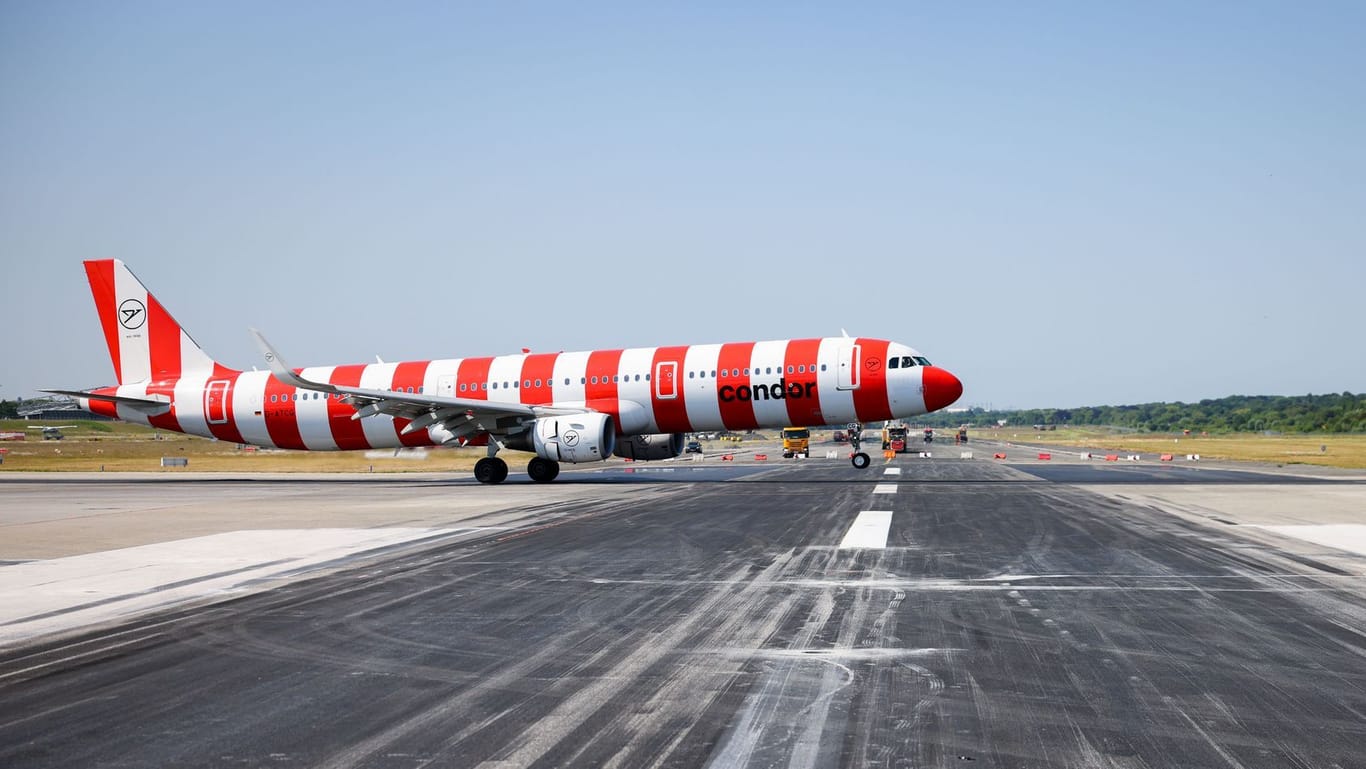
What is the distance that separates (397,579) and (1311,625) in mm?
9948

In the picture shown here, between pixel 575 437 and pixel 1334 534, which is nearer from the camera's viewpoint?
pixel 1334 534

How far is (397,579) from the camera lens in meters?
12.8

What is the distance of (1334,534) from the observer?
17.0 m

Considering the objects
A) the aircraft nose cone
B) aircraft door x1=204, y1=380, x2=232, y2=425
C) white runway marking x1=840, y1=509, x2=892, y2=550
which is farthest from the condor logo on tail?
aircraft door x1=204, y1=380, x2=232, y2=425

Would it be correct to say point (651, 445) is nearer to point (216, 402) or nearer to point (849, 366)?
point (849, 366)

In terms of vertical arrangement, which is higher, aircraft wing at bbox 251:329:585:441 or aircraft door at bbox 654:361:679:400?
aircraft door at bbox 654:361:679:400

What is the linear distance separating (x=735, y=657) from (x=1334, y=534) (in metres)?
13.7

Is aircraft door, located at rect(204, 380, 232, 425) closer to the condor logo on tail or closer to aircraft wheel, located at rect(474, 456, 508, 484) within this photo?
aircraft wheel, located at rect(474, 456, 508, 484)

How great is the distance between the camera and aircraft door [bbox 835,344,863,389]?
33094 mm

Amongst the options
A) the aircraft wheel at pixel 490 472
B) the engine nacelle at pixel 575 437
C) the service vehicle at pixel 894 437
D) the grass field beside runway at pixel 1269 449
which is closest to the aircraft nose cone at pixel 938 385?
the engine nacelle at pixel 575 437

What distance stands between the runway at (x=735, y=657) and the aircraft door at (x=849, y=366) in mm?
15037

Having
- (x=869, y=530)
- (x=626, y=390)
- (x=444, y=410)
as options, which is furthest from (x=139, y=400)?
(x=869, y=530)

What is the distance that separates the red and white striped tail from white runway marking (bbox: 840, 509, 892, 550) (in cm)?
3037

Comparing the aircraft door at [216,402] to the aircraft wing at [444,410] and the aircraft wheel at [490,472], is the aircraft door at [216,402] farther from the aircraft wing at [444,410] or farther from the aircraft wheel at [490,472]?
the aircraft wheel at [490,472]
